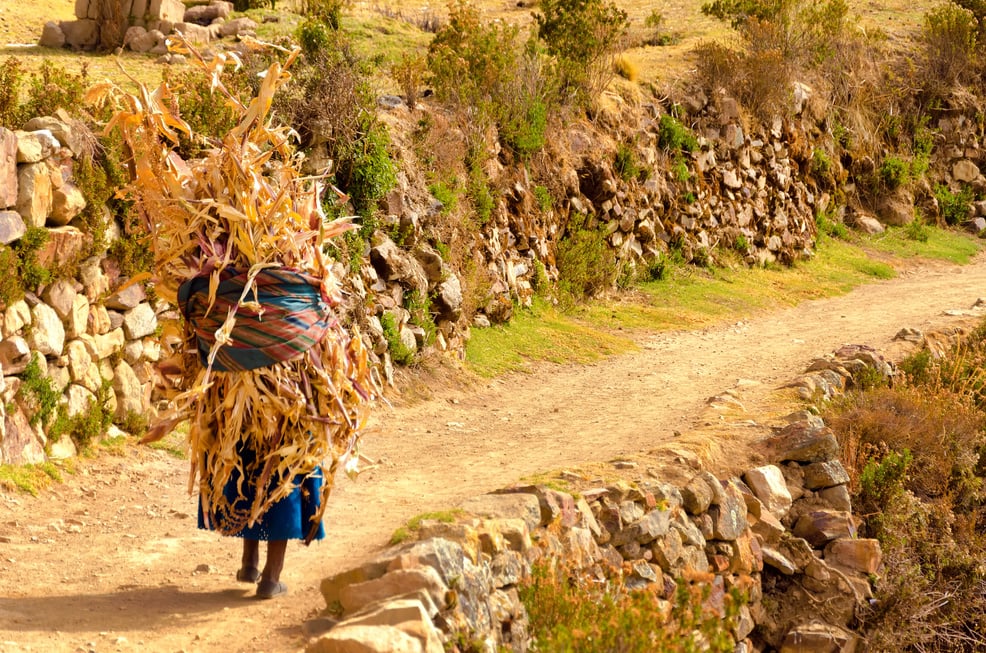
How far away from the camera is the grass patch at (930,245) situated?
59.4ft

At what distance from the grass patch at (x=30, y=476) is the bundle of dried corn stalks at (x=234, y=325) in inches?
74.8

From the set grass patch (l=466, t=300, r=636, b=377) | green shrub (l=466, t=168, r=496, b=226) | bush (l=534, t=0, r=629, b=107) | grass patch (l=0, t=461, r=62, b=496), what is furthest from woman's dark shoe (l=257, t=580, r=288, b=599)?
bush (l=534, t=0, r=629, b=107)

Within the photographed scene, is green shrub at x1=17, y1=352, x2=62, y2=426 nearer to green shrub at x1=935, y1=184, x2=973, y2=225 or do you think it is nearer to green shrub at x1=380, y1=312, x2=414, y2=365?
green shrub at x1=380, y1=312, x2=414, y2=365

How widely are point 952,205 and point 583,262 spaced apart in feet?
34.4

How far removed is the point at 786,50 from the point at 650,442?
1287 centimetres

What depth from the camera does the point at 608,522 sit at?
A: 20.0 feet

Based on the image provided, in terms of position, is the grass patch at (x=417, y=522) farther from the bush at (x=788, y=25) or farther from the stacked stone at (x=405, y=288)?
the bush at (x=788, y=25)

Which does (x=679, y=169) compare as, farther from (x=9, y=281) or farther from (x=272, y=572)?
(x=272, y=572)

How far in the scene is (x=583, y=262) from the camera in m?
13.4

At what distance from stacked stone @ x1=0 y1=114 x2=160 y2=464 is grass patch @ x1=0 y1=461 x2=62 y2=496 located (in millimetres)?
83

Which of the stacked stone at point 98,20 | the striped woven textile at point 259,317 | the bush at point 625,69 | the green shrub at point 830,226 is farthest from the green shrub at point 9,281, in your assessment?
the green shrub at point 830,226

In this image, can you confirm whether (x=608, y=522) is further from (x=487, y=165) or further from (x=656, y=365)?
(x=487, y=165)

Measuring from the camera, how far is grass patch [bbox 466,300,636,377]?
426 inches

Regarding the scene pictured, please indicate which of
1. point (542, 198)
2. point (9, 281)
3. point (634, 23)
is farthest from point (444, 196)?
point (634, 23)
